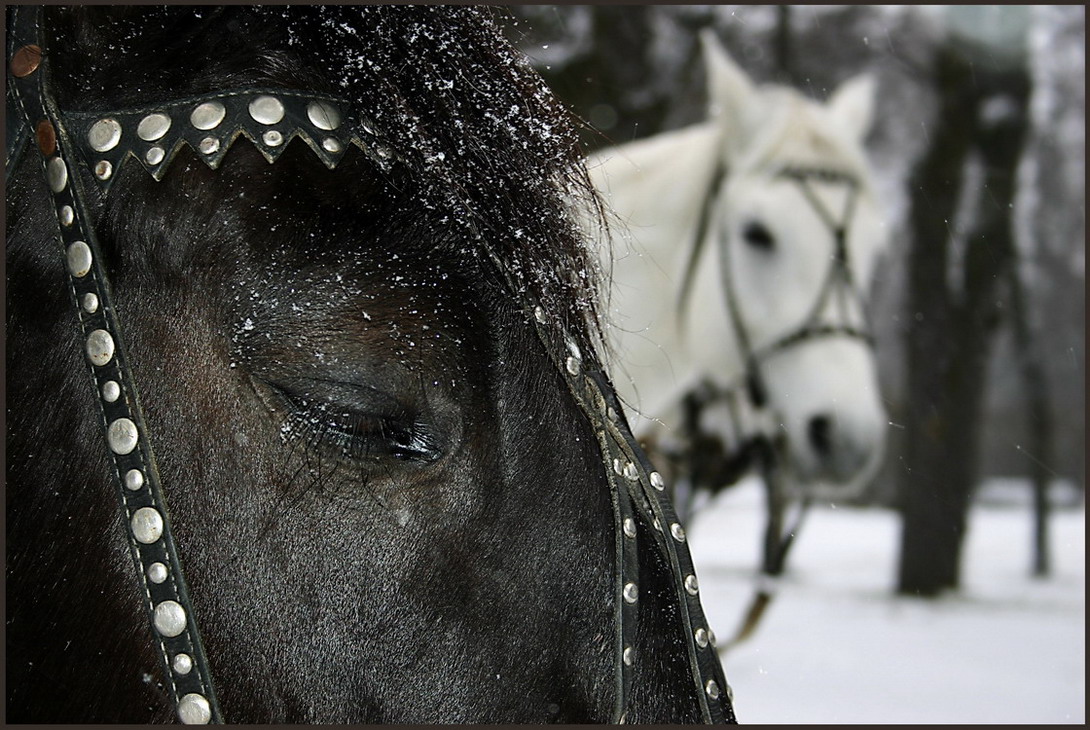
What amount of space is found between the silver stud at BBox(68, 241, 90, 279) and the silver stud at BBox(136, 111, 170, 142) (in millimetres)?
113

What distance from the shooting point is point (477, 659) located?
2.62ft

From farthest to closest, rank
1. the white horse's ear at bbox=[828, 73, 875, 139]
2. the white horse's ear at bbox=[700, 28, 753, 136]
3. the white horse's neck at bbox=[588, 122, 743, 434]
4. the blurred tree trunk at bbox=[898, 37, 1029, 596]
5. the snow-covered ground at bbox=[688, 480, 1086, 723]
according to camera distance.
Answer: the blurred tree trunk at bbox=[898, 37, 1029, 596]
the white horse's ear at bbox=[828, 73, 875, 139]
the snow-covered ground at bbox=[688, 480, 1086, 723]
the white horse's ear at bbox=[700, 28, 753, 136]
the white horse's neck at bbox=[588, 122, 743, 434]

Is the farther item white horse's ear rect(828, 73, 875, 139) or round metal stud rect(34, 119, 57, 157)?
white horse's ear rect(828, 73, 875, 139)

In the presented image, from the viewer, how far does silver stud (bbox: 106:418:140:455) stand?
80cm

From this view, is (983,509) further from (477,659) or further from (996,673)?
(477,659)

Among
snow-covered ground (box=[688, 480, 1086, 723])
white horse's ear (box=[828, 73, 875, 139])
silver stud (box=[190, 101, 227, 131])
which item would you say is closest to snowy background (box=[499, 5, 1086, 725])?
snow-covered ground (box=[688, 480, 1086, 723])

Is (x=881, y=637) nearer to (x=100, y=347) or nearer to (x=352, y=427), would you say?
(x=352, y=427)

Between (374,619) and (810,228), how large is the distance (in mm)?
2237

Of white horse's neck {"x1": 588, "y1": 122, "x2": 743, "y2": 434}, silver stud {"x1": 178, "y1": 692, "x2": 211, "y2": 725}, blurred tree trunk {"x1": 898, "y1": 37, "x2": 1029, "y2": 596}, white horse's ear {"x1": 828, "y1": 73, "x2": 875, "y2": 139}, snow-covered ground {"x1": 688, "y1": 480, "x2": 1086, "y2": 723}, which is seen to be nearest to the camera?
silver stud {"x1": 178, "y1": 692, "x2": 211, "y2": 725}

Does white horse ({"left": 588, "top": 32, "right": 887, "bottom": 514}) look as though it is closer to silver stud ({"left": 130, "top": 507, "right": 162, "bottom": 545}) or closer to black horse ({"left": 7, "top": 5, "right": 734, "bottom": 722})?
black horse ({"left": 7, "top": 5, "right": 734, "bottom": 722})

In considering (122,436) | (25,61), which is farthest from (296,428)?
(25,61)

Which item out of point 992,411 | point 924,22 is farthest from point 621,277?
point 992,411

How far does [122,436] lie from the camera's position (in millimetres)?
802

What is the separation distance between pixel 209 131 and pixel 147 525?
352 mm
